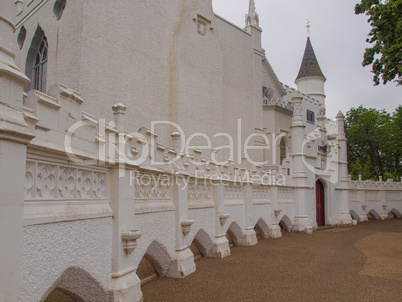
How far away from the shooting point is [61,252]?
161 inches

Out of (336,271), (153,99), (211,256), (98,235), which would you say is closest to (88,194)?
(98,235)

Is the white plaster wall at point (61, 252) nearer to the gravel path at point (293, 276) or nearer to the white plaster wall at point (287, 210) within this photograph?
the gravel path at point (293, 276)

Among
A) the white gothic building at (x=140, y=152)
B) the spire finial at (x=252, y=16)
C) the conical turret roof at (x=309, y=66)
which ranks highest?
the conical turret roof at (x=309, y=66)

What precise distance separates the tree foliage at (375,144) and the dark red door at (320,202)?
18631mm

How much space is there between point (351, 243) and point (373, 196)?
498 inches

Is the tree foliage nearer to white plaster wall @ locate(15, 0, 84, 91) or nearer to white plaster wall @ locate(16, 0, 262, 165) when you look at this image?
white plaster wall @ locate(16, 0, 262, 165)

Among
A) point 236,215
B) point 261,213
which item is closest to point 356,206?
point 261,213

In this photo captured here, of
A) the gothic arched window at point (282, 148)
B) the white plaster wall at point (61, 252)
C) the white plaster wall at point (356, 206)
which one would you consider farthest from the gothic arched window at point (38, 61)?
the white plaster wall at point (356, 206)

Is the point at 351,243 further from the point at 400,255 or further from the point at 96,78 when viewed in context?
the point at 96,78

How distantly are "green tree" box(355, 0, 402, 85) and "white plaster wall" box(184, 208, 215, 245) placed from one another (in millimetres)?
8418

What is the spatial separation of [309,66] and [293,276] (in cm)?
3071

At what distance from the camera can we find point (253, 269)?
848 centimetres

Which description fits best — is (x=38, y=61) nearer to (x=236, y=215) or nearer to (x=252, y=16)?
(x=236, y=215)

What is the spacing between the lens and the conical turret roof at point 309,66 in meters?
34.7
